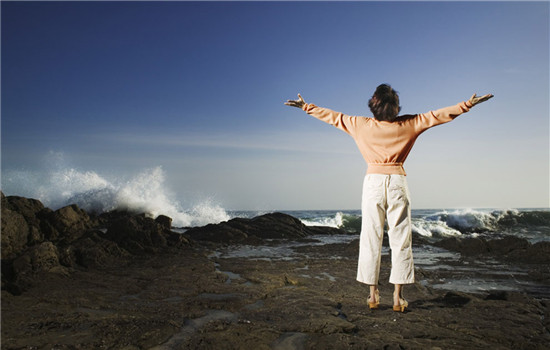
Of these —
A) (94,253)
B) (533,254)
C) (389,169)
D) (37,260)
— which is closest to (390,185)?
(389,169)

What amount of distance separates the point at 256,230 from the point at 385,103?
13.1 meters

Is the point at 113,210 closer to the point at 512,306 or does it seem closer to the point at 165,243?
the point at 165,243

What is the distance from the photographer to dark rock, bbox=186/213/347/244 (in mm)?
13648

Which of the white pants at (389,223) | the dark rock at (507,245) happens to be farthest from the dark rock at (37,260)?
the dark rock at (507,245)

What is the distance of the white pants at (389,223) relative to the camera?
3.38m

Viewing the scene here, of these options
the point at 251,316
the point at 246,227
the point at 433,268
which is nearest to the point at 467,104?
the point at 251,316

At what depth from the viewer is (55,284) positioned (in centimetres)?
497

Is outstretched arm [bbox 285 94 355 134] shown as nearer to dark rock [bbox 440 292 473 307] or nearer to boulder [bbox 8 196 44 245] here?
dark rock [bbox 440 292 473 307]

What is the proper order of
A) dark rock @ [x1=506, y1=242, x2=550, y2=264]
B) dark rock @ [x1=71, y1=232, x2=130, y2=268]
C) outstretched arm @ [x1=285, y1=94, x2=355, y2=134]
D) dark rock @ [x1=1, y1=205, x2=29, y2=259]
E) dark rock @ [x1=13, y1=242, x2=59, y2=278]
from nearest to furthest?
outstretched arm @ [x1=285, y1=94, x2=355, y2=134] → dark rock @ [x1=13, y1=242, x2=59, y2=278] → dark rock @ [x1=1, y1=205, x2=29, y2=259] → dark rock @ [x1=71, y1=232, x2=130, y2=268] → dark rock @ [x1=506, y1=242, x2=550, y2=264]

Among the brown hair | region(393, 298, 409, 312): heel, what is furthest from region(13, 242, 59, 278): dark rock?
the brown hair

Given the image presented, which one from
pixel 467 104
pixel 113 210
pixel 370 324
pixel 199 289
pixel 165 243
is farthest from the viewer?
→ pixel 113 210

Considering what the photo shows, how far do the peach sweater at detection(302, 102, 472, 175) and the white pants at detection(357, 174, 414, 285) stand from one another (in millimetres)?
152

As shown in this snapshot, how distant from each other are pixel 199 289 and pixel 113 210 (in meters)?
21.0

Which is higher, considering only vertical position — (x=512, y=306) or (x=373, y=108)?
(x=373, y=108)
